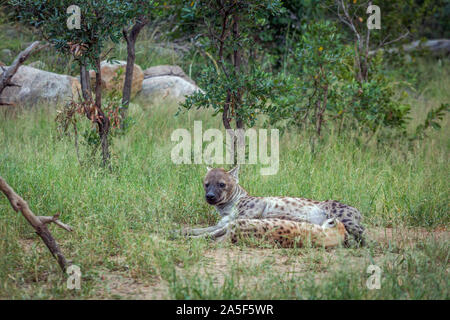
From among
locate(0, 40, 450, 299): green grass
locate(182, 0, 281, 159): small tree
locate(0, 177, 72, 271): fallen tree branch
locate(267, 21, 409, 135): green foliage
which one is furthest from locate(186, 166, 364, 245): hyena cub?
locate(267, 21, 409, 135): green foliage

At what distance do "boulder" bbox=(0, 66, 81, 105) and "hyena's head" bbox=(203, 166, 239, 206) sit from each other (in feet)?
16.0

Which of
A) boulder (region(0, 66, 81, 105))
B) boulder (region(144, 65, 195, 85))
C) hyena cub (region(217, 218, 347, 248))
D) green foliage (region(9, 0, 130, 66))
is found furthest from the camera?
boulder (region(144, 65, 195, 85))

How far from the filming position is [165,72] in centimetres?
1212

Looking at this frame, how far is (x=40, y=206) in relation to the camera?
5.73m

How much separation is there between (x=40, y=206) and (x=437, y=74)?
12085mm

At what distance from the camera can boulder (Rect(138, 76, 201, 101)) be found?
36.1ft

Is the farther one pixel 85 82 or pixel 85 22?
pixel 85 82

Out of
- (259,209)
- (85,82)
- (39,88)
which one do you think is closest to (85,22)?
(85,82)

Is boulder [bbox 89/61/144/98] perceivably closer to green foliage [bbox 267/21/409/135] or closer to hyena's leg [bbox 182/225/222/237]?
green foliage [bbox 267/21/409/135]

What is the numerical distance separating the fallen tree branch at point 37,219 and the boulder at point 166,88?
696 cm

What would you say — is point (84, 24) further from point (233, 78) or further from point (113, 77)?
point (113, 77)

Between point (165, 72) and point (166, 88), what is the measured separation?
1.08m

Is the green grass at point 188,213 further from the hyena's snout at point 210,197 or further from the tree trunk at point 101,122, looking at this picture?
the hyena's snout at point 210,197
